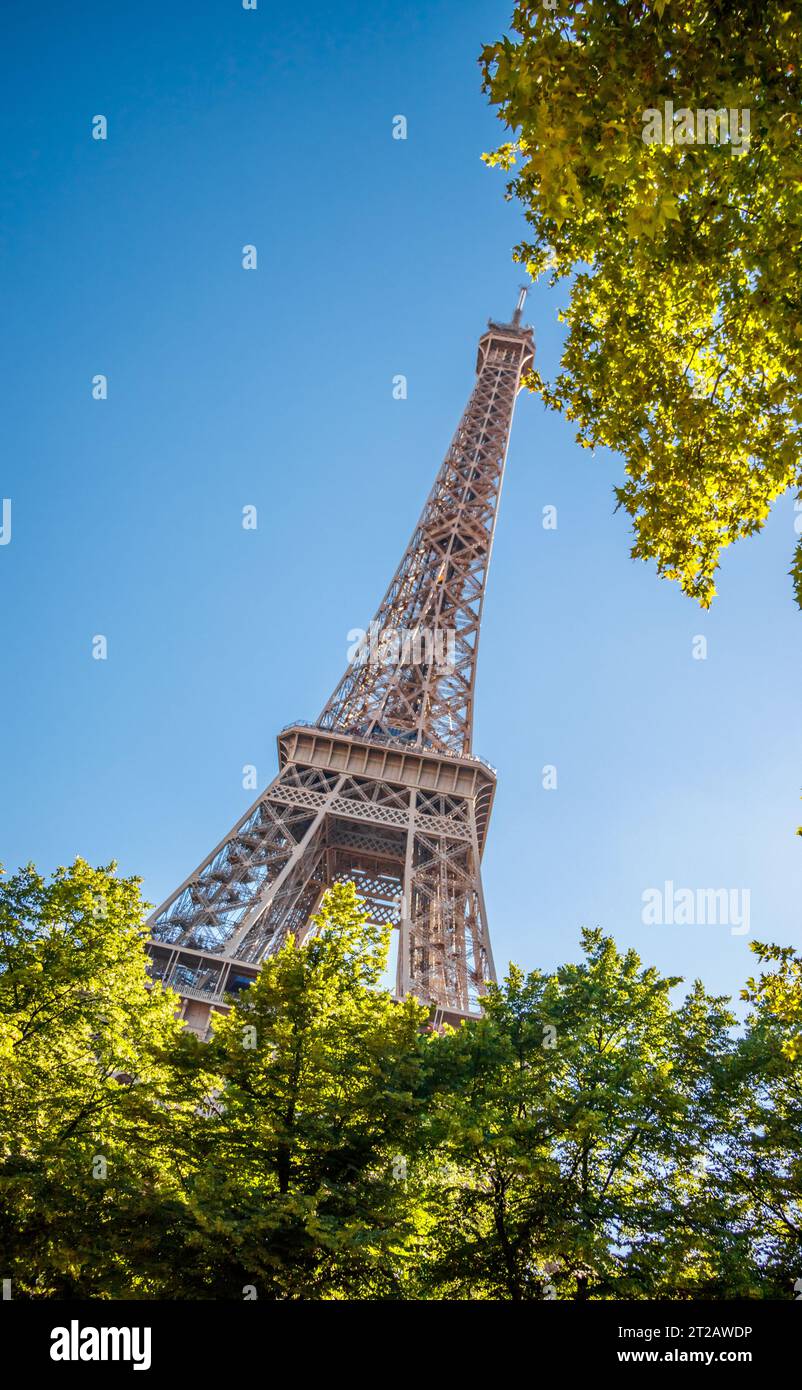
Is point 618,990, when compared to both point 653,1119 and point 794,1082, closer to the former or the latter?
point 653,1119

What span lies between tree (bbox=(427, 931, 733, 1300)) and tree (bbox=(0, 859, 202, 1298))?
4.28 meters

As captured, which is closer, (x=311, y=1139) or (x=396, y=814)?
(x=311, y=1139)

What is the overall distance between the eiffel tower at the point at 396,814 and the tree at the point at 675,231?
57.1 ft

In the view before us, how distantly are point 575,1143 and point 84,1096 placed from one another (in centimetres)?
838

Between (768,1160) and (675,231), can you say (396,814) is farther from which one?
(675,231)

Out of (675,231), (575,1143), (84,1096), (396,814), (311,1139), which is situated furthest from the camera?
(396,814)

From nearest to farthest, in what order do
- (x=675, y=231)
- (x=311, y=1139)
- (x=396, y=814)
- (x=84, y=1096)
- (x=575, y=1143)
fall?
(x=675, y=231), (x=311, y=1139), (x=575, y=1143), (x=84, y=1096), (x=396, y=814)

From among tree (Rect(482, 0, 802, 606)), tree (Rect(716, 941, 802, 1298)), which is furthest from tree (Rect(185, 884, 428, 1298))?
tree (Rect(482, 0, 802, 606))

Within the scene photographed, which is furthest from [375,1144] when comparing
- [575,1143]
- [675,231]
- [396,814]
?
[396,814]

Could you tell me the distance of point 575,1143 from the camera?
13.6 meters

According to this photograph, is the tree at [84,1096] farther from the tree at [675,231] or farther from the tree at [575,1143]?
the tree at [675,231]

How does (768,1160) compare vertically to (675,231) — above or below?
below
